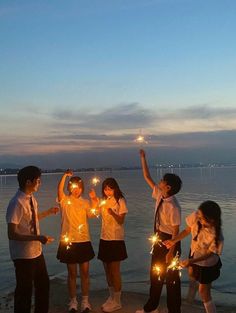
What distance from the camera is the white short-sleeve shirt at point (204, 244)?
5.59 m

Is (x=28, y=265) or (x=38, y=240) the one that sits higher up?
(x=38, y=240)

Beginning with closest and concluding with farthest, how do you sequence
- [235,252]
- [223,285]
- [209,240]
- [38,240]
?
1. [38,240]
2. [209,240]
3. [223,285]
4. [235,252]

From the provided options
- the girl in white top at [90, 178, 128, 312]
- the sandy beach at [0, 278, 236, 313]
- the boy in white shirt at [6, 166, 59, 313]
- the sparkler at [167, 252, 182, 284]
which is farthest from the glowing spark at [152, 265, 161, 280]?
the boy in white shirt at [6, 166, 59, 313]

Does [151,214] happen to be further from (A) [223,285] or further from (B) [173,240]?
(B) [173,240]

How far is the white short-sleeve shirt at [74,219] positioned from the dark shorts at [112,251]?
346mm

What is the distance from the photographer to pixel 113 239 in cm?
672

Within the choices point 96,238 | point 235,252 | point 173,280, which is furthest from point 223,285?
point 96,238

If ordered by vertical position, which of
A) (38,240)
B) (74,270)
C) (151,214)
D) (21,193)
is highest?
(21,193)

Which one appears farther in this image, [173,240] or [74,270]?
[74,270]

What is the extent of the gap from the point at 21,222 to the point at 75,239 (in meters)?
1.49

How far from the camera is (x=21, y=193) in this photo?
5383 mm

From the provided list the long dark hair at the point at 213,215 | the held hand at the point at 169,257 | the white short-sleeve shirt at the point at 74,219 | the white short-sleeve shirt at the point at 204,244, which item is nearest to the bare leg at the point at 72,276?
the white short-sleeve shirt at the point at 74,219

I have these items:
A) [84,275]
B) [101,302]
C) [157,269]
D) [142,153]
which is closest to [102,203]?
[142,153]

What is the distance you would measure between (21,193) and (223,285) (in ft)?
26.1
